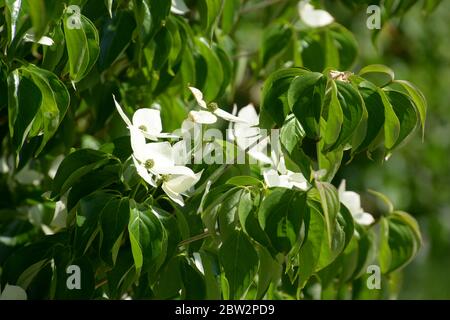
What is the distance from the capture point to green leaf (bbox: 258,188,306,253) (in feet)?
3.57

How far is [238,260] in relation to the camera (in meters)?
1.14

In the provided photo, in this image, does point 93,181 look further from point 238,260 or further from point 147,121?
point 238,260

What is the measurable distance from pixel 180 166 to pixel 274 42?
18.8 inches

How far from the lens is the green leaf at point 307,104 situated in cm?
107

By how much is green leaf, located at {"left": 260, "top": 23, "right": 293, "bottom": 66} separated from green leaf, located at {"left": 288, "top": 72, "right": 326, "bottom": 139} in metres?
0.48

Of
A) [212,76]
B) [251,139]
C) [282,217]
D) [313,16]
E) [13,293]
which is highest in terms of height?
[313,16]

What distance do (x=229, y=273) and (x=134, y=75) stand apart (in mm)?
452

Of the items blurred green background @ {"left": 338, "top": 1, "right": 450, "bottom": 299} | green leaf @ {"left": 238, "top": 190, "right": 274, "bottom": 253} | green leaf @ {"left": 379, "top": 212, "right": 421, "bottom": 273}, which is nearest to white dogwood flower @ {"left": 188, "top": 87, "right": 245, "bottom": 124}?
green leaf @ {"left": 238, "top": 190, "right": 274, "bottom": 253}

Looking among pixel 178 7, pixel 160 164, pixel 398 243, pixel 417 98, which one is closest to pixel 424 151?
pixel 398 243

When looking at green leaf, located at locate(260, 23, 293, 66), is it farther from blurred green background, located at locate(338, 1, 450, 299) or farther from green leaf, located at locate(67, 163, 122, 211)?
blurred green background, located at locate(338, 1, 450, 299)

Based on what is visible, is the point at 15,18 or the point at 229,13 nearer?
the point at 15,18

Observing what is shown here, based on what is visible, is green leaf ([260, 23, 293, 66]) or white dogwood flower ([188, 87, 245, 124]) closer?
white dogwood flower ([188, 87, 245, 124])

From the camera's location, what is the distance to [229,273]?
1139mm
